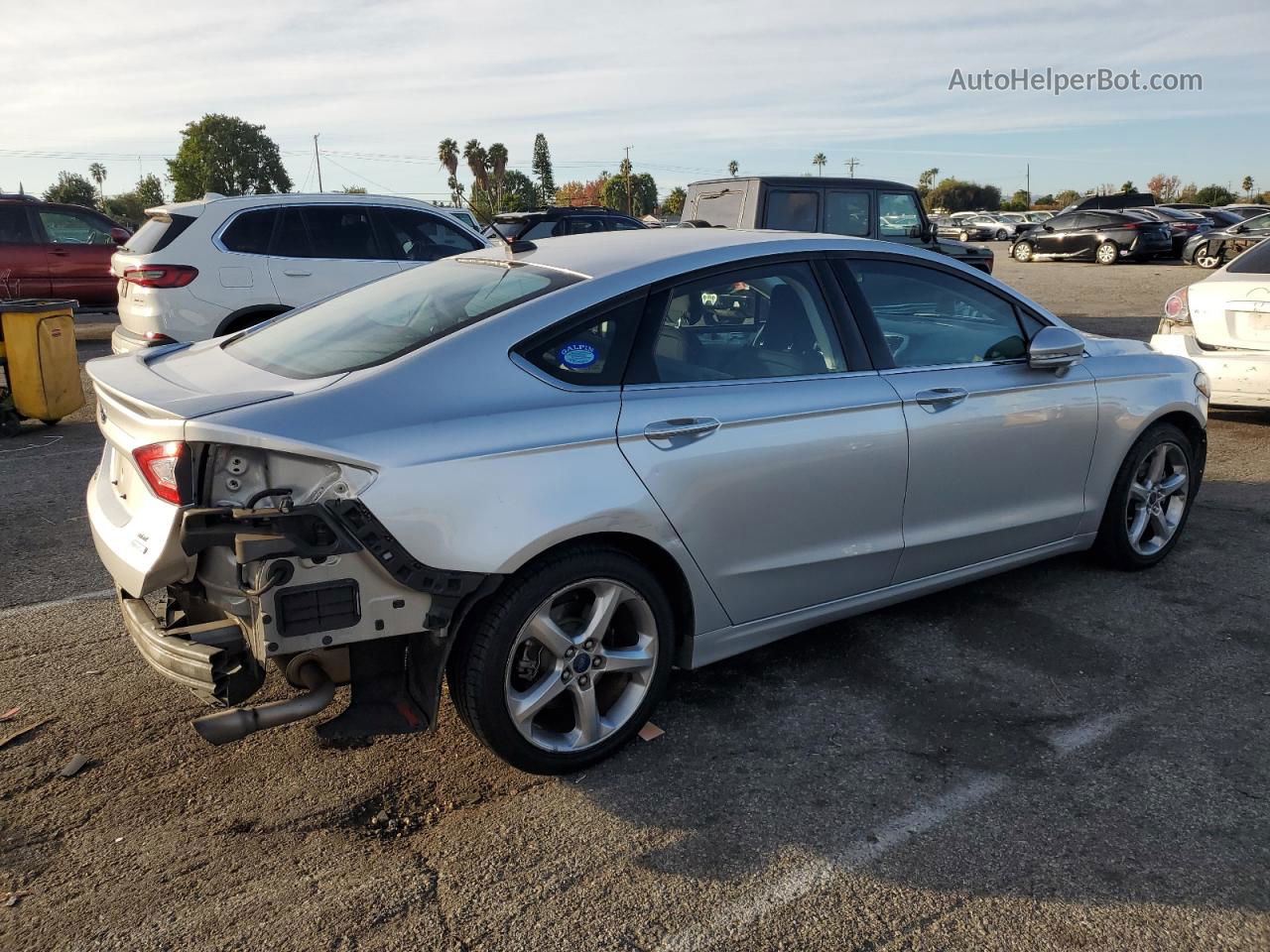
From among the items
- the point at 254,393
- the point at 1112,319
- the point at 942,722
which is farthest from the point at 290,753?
the point at 1112,319

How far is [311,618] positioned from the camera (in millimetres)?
2715

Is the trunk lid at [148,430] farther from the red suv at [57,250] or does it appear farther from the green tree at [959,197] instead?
the green tree at [959,197]

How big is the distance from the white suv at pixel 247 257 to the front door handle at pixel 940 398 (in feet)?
19.4

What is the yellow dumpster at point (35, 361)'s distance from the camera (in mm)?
8094

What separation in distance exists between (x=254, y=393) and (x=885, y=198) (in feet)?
33.0

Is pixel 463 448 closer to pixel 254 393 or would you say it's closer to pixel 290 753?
pixel 254 393

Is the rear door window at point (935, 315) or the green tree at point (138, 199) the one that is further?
the green tree at point (138, 199)

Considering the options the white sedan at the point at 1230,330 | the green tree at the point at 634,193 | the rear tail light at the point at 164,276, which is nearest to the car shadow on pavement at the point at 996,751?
the white sedan at the point at 1230,330

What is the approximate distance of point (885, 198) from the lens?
11.7 m

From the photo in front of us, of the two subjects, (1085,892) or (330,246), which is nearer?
(1085,892)

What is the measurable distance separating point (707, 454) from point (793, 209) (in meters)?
8.48

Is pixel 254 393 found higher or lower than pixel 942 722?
higher

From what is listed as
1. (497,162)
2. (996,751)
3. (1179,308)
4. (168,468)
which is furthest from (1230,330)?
(497,162)

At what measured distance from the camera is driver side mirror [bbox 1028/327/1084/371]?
4242 millimetres
